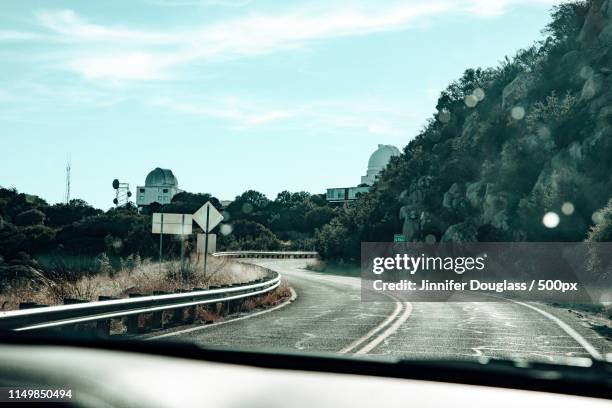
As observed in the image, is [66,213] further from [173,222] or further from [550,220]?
[173,222]

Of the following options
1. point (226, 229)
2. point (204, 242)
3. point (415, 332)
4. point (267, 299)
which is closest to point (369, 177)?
point (226, 229)

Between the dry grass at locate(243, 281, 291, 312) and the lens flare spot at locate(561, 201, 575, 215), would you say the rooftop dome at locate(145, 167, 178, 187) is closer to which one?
the lens flare spot at locate(561, 201, 575, 215)

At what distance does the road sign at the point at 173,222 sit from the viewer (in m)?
25.4

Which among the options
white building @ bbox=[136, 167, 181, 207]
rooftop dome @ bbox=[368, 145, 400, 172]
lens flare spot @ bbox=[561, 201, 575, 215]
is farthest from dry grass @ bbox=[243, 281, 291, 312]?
white building @ bbox=[136, 167, 181, 207]

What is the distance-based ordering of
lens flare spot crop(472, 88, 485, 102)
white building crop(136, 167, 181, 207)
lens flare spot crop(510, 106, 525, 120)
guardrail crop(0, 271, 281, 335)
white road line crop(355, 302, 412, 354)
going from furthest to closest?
white building crop(136, 167, 181, 207), lens flare spot crop(472, 88, 485, 102), lens flare spot crop(510, 106, 525, 120), white road line crop(355, 302, 412, 354), guardrail crop(0, 271, 281, 335)

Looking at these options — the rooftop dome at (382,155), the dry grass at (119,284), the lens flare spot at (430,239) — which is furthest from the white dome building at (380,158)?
the dry grass at (119,284)

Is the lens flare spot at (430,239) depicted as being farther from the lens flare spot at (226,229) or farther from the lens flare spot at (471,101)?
the lens flare spot at (226,229)

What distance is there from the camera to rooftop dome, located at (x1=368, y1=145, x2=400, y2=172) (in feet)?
391

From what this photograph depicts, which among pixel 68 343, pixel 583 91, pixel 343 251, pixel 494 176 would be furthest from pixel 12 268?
pixel 68 343

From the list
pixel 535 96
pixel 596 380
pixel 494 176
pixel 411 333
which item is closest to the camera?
pixel 596 380

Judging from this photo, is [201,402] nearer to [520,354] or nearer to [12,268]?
[520,354]

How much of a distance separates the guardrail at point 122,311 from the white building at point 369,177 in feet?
285

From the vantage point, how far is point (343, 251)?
218 ft

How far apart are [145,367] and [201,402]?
1.13 ft
